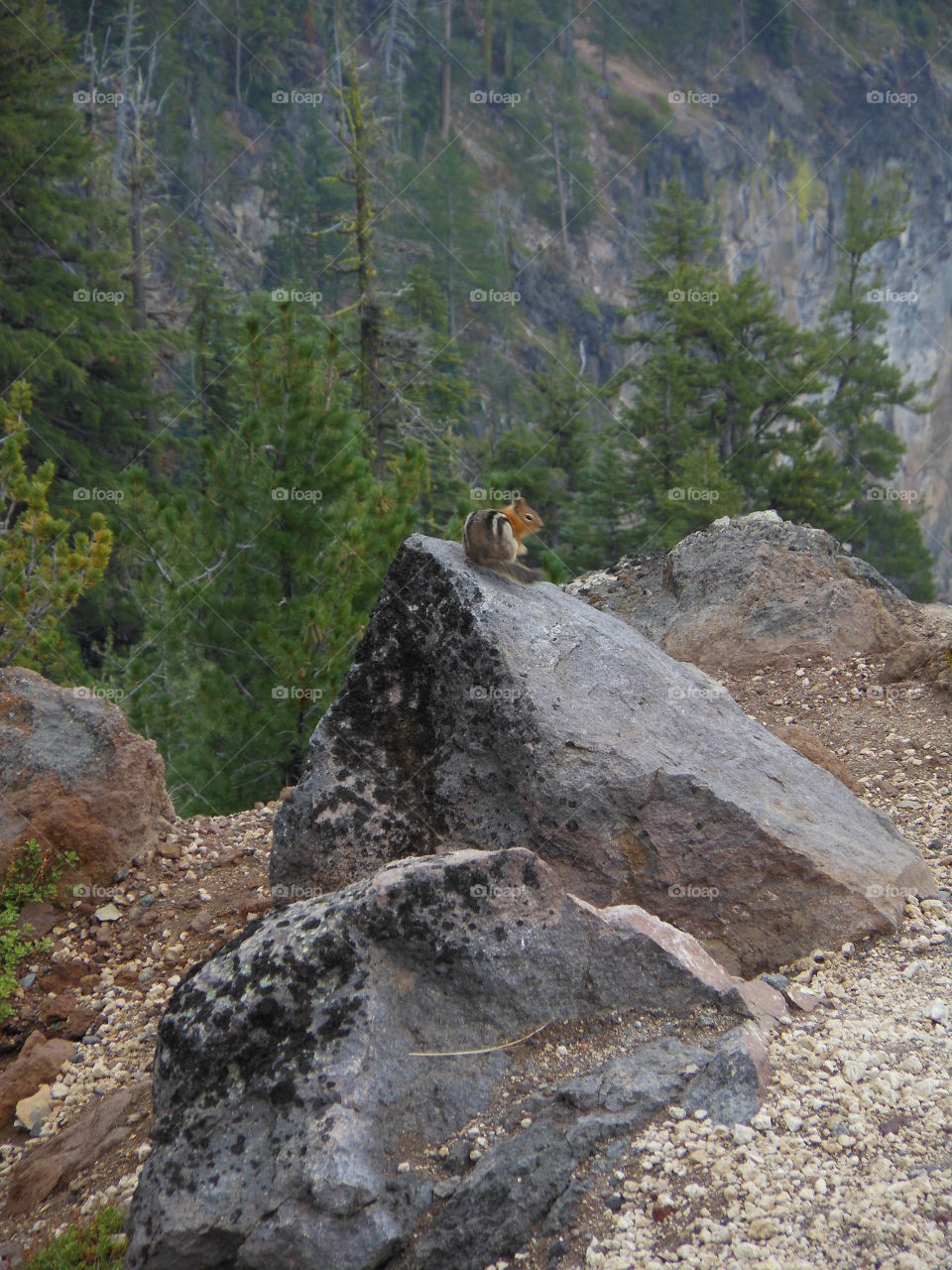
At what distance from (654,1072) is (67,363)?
20.0m

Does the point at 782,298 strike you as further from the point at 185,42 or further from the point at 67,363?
the point at 67,363

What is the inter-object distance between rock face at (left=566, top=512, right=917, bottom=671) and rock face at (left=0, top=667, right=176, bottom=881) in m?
4.82

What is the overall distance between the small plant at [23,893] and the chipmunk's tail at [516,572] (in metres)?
3.05

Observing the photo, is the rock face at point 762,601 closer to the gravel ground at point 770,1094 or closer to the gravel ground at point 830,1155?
the gravel ground at point 770,1094

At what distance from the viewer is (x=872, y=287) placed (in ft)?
94.6

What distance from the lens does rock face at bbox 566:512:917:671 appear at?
8820 millimetres

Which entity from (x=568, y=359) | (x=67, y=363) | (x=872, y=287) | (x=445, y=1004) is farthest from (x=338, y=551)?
(x=568, y=359)

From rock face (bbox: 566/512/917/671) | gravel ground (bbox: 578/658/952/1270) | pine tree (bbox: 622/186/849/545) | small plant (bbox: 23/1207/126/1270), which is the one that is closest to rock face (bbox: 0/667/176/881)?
small plant (bbox: 23/1207/126/1270)

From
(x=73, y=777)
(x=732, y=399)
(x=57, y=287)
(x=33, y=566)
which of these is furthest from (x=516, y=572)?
(x=732, y=399)

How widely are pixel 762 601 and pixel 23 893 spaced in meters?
6.34

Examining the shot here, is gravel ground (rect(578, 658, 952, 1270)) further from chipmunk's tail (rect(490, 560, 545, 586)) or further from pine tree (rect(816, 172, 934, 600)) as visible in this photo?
pine tree (rect(816, 172, 934, 600))

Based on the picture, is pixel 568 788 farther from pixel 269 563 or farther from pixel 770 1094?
pixel 269 563

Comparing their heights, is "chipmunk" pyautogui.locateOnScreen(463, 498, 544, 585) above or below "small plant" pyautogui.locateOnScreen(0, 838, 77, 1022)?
above

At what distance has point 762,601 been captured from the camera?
9117mm
